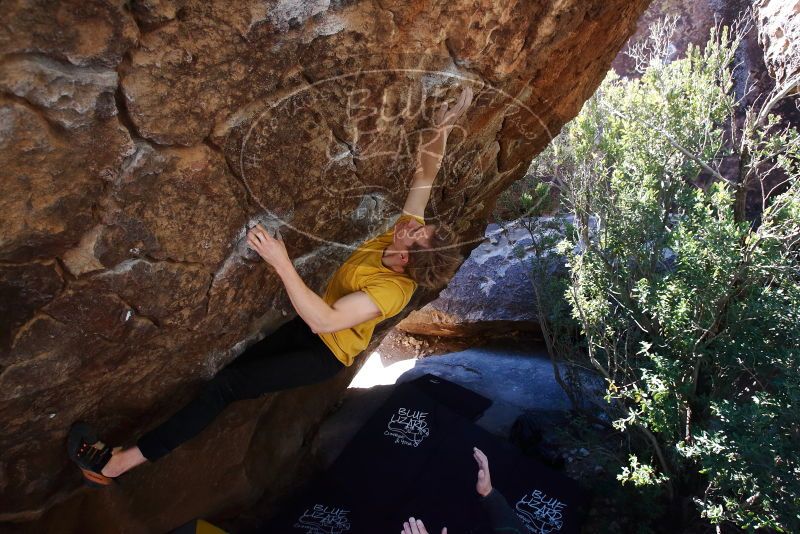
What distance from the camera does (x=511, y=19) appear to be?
98.2 inches

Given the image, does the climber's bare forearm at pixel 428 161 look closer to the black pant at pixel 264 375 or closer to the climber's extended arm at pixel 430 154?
the climber's extended arm at pixel 430 154

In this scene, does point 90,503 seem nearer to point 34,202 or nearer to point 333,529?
point 333,529

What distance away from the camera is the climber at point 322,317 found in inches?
90.4

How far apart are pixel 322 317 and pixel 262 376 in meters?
0.63

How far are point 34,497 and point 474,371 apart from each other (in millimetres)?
3518

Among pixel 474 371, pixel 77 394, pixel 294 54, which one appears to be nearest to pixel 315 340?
pixel 77 394

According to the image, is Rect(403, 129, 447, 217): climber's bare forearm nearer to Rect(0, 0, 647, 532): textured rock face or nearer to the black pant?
Answer: Rect(0, 0, 647, 532): textured rock face

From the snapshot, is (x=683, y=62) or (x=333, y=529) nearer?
(x=333, y=529)

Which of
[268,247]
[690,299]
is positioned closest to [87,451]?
[268,247]

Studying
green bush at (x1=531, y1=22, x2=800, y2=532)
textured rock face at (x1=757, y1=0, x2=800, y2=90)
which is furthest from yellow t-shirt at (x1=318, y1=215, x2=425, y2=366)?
textured rock face at (x1=757, y1=0, x2=800, y2=90)

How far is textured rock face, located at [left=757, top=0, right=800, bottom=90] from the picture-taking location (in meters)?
6.18

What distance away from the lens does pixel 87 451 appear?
7.98 ft

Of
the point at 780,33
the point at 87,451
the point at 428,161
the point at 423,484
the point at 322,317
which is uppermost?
the point at 780,33

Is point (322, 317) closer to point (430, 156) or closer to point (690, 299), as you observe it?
point (430, 156)
